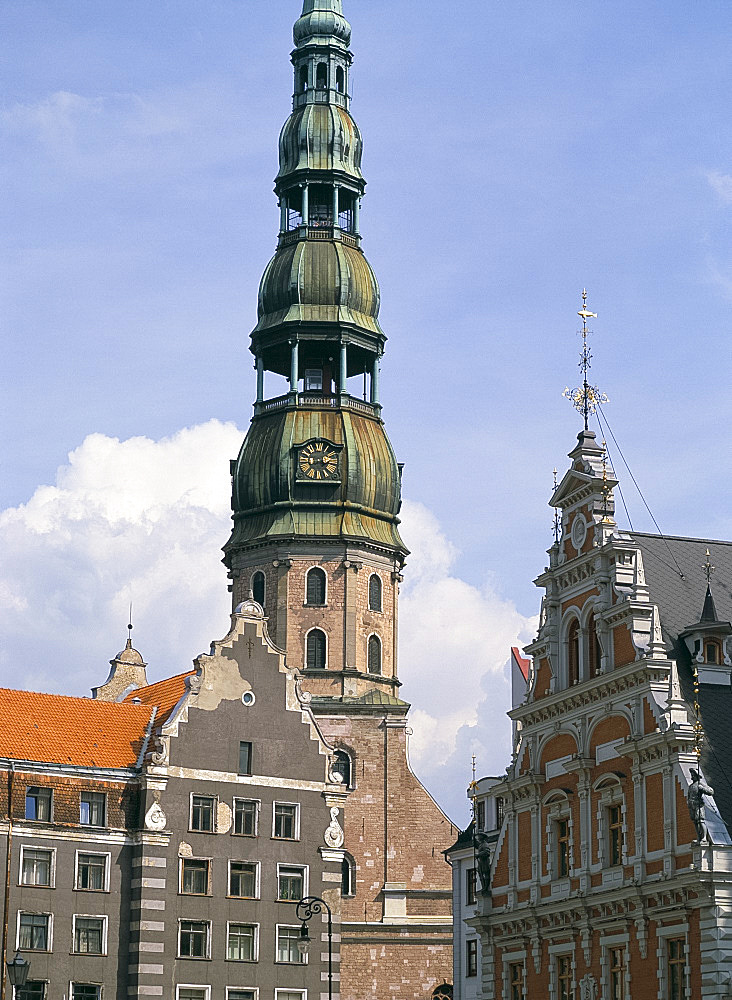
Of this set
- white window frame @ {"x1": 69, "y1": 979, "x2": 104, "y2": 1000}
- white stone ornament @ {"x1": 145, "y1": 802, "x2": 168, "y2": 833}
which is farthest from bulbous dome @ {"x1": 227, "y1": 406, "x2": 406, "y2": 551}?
white window frame @ {"x1": 69, "y1": 979, "x2": 104, "y2": 1000}

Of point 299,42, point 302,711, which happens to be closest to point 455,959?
point 302,711

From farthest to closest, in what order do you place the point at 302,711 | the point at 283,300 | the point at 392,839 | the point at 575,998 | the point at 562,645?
the point at 283,300 < the point at 392,839 < the point at 302,711 < the point at 562,645 < the point at 575,998

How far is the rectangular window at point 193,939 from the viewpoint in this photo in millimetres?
64312

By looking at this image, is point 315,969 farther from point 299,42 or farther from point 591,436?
point 299,42

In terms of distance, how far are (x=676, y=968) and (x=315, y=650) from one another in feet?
134

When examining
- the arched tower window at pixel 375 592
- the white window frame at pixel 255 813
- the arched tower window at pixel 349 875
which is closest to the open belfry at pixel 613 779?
the white window frame at pixel 255 813

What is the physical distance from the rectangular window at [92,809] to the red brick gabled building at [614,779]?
1392 centimetres

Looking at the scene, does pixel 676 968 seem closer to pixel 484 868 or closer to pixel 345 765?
pixel 484 868

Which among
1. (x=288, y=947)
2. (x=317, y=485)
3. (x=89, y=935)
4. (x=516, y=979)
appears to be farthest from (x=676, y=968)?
(x=317, y=485)

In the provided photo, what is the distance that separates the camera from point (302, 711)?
6988cm

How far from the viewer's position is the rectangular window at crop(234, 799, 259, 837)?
220ft

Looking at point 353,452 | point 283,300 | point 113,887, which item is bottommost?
point 113,887

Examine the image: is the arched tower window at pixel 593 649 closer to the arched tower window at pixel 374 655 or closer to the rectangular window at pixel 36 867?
the rectangular window at pixel 36 867

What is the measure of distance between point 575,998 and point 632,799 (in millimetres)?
7009
